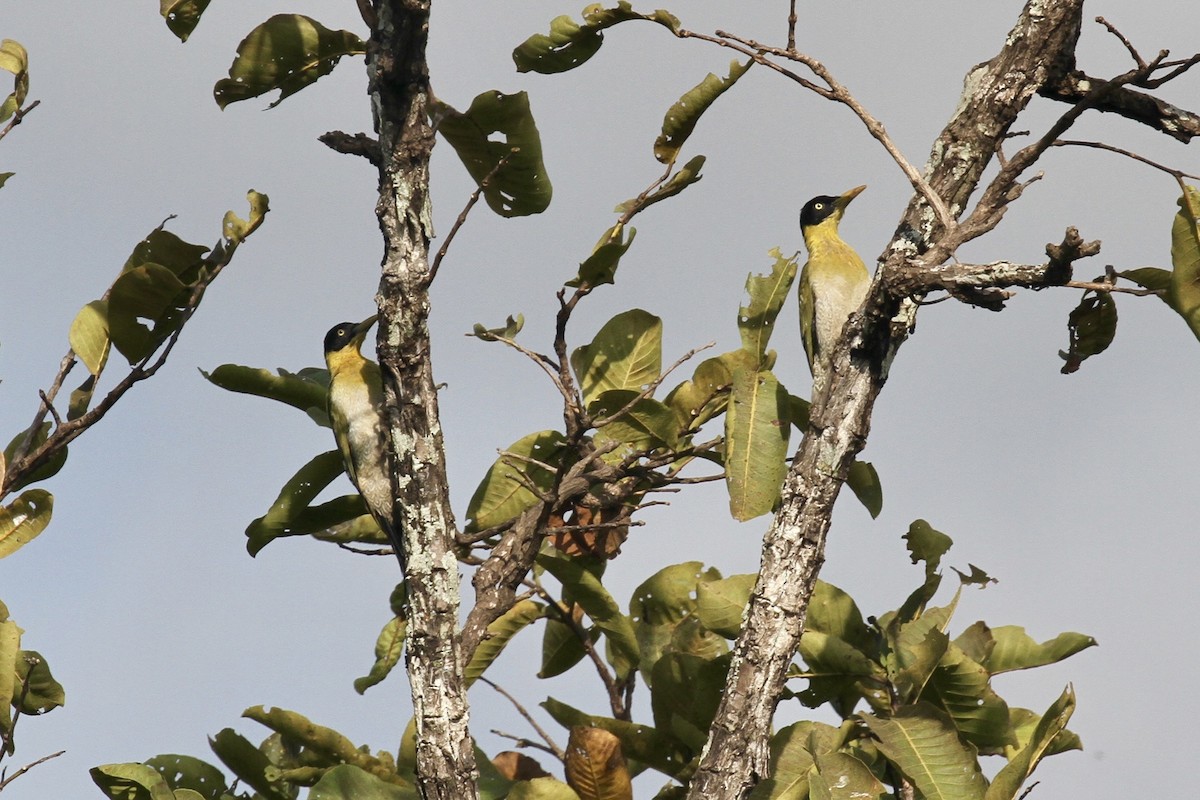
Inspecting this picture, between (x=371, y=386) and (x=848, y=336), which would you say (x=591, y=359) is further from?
(x=371, y=386)

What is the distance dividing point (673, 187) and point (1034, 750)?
2092 mm

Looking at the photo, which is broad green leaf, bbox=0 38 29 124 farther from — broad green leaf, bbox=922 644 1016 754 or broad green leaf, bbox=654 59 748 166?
broad green leaf, bbox=922 644 1016 754

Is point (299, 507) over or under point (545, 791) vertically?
over

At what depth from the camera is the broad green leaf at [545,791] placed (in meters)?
3.48

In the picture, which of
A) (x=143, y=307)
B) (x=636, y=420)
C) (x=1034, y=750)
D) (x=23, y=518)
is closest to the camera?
(x=1034, y=750)

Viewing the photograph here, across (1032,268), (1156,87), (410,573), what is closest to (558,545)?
(410,573)

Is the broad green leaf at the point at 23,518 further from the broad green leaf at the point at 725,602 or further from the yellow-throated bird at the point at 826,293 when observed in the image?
the yellow-throated bird at the point at 826,293

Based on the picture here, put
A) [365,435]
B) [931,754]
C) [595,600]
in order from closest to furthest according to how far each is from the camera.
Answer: [931,754]
[595,600]
[365,435]

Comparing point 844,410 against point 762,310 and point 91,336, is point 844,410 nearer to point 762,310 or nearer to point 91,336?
point 762,310

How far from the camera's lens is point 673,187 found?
4.09 meters

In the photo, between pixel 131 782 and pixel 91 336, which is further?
pixel 91 336

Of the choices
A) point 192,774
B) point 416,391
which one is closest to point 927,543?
point 416,391

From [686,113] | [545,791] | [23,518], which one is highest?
[686,113]

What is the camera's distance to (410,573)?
3.42m
